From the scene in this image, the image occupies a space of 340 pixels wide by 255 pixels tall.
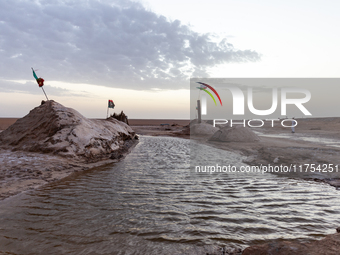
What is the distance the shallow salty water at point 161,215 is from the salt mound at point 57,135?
240 cm

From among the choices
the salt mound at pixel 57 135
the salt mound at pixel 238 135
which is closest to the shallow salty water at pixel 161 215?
the salt mound at pixel 57 135

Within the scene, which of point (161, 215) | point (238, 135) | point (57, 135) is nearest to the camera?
point (161, 215)

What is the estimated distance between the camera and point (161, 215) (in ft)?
9.98

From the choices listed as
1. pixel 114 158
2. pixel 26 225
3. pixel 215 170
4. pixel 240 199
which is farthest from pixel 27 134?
pixel 240 199

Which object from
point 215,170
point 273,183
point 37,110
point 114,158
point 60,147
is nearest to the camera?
point 273,183

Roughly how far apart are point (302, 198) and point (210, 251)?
8.30 feet

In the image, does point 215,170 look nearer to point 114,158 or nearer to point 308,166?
point 308,166

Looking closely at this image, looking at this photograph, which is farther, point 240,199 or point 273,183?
point 273,183

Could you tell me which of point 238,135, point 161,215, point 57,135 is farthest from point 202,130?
point 161,215

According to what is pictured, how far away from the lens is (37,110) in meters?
8.72

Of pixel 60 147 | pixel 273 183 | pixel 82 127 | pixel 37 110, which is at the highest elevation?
pixel 37 110

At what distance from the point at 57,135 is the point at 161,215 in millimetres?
5670

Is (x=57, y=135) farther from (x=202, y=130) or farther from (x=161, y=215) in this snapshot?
(x=202, y=130)

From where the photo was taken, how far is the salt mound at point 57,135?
22.7 ft
